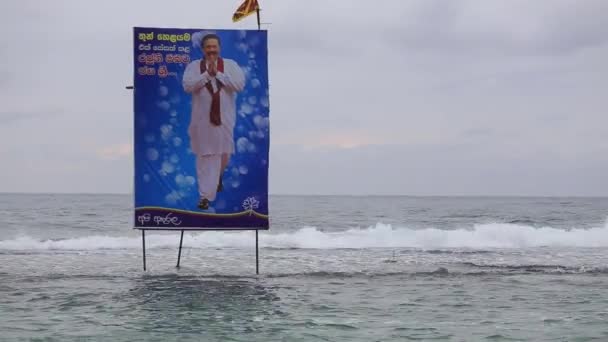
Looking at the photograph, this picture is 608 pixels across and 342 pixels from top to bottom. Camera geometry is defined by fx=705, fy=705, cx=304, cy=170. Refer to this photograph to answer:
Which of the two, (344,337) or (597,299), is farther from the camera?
(597,299)

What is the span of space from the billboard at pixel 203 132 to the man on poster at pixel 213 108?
0.02 meters

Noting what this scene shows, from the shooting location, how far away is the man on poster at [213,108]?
15.4m

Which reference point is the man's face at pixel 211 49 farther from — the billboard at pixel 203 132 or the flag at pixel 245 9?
the flag at pixel 245 9

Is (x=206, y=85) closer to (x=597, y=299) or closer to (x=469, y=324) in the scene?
(x=469, y=324)

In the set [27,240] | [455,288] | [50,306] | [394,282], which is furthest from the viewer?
[27,240]

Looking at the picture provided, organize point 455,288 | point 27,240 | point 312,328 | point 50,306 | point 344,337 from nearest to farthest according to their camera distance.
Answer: point 344,337
point 312,328
point 50,306
point 455,288
point 27,240

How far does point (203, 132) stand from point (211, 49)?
1819 mm

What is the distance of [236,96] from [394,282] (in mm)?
5471

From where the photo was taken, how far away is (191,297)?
13.5 meters

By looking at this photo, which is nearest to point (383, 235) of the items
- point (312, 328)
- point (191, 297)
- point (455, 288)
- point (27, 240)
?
point (27, 240)

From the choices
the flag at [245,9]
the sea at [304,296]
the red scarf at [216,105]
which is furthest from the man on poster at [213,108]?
the sea at [304,296]

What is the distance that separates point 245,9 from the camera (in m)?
15.4

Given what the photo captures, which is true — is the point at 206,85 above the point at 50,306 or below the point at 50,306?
above

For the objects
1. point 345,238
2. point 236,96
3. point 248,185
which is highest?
point 236,96
